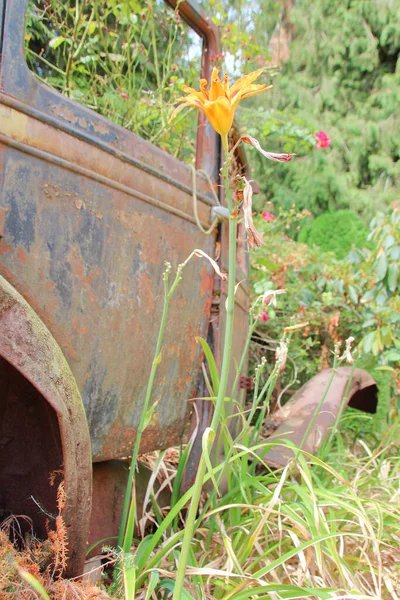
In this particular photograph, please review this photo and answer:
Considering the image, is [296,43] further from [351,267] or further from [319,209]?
[351,267]

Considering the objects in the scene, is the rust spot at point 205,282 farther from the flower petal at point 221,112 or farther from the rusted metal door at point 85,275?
the flower petal at point 221,112

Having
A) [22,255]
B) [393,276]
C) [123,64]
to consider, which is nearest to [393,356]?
[393,276]

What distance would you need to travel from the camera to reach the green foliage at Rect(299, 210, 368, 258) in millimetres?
9039

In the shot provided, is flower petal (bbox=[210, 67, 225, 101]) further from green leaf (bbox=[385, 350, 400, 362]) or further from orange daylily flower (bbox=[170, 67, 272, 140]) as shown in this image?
green leaf (bbox=[385, 350, 400, 362])

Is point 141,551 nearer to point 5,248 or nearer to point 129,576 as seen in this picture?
point 129,576

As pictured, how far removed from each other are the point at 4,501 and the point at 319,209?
11.2 metres

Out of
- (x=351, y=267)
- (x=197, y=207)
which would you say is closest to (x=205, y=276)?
(x=197, y=207)

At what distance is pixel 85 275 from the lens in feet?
4.64

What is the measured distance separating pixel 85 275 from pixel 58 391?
15.6 inches

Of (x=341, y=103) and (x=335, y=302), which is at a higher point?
(x=341, y=103)

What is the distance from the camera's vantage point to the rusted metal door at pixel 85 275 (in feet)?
3.76

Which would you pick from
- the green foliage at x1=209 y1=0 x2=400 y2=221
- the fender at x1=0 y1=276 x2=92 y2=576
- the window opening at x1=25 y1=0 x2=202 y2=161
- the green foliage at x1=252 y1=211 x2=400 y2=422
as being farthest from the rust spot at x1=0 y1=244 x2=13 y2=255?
the green foliage at x1=209 y1=0 x2=400 y2=221

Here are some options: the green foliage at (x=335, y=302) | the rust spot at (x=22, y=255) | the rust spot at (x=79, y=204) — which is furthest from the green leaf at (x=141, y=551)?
the green foliage at (x=335, y=302)

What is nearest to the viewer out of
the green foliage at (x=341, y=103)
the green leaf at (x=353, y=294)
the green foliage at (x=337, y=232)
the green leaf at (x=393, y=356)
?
the green leaf at (x=393, y=356)
